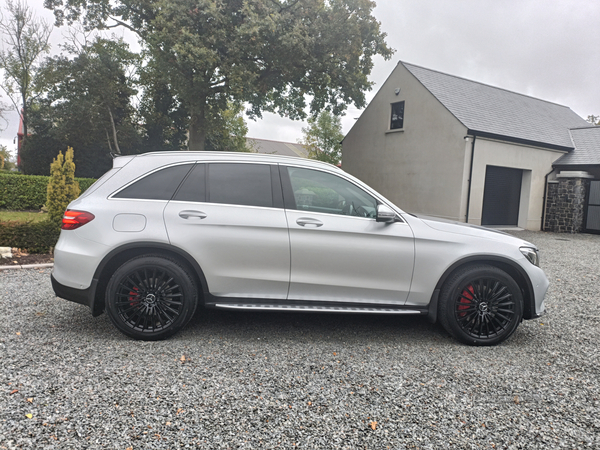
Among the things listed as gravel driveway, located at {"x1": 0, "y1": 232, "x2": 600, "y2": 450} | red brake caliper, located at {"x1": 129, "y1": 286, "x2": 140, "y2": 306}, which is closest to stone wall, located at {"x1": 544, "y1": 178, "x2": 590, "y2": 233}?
gravel driveway, located at {"x1": 0, "y1": 232, "x2": 600, "y2": 450}

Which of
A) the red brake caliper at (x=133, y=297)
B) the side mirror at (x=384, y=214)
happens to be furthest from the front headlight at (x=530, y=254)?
the red brake caliper at (x=133, y=297)

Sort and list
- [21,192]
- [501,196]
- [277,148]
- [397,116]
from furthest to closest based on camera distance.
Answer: [277,148]
[397,116]
[501,196]
[21,192]

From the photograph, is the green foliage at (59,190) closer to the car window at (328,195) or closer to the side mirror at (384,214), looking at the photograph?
→ the car window at (328,195)

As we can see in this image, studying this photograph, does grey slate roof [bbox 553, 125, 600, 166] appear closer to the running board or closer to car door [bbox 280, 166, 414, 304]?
car door [bbox 280, 166, 414, 304]

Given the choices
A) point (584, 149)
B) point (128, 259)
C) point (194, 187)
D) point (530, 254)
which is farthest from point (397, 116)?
point (128, 259)

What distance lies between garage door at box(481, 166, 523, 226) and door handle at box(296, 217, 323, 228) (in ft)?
46.0

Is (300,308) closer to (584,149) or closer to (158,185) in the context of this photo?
(158,185)

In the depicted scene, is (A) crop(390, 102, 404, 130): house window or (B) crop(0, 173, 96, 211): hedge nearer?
(B) crop(0, 173, 96, 211): hedge

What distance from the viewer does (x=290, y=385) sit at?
2898 mm

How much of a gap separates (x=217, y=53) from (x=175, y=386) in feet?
49.3

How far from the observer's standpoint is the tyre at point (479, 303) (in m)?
3.68

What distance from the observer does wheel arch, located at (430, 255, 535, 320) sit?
369cm

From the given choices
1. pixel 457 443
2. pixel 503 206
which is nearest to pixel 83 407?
pixel 457 443

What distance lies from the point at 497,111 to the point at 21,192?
19.8m
